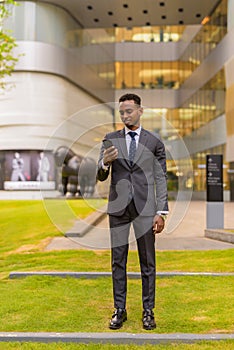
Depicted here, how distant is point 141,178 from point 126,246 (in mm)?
728

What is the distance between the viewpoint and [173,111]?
5122cm

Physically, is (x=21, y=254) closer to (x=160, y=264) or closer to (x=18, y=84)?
(x=160, y=264)

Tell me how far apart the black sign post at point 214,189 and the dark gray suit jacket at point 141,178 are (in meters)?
9.98

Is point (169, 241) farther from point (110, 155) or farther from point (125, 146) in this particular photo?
point (110, 155)

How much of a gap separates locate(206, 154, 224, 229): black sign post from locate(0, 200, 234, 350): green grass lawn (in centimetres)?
423

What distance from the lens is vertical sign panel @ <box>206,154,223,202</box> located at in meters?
14.6

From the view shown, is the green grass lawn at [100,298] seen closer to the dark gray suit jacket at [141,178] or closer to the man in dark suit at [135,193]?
the man in dark suit at [135,193]

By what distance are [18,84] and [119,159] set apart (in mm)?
36529

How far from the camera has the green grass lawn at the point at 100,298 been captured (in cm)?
496

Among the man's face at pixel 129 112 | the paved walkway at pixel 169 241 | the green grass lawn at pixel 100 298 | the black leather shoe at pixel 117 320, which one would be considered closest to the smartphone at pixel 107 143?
the man's face at pixel 129 112

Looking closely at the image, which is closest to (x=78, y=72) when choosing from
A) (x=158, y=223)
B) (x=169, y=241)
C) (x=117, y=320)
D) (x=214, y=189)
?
(x=214, y=189)

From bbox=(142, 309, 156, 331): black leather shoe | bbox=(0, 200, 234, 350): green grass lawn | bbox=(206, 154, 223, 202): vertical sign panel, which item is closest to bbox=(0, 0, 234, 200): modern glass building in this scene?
bbox=(206, 154, 223, 202): vertical sign panel

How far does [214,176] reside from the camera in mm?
14609

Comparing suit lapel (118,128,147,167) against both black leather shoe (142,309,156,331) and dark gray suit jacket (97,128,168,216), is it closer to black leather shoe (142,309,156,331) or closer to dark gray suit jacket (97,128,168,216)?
dark gray suit jacket (97,128,168,216)
